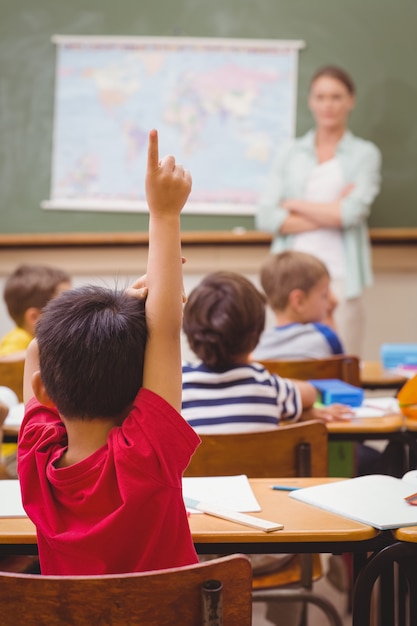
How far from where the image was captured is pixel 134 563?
1.23 meters

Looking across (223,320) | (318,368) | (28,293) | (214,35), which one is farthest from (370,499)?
(214,35)

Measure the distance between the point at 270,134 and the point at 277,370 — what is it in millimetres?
3146

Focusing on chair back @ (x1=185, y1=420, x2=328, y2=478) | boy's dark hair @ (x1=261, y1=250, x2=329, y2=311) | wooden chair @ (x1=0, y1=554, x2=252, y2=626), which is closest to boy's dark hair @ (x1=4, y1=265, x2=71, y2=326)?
boy's dark hair @ (x1=261, y1=250, x2=329, y2=311)

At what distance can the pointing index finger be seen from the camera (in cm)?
120

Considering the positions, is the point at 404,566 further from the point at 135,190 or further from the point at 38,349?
the point at 135,190

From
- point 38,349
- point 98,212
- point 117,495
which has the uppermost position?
point 98,212

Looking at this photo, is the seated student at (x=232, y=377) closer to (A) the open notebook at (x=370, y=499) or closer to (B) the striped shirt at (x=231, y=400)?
(B) the striped shirt at (x=231, y=400)

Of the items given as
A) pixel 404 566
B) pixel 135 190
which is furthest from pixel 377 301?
pixel 404 566

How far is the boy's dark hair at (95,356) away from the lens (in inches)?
48.5

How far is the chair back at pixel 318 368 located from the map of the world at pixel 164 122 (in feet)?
9.36

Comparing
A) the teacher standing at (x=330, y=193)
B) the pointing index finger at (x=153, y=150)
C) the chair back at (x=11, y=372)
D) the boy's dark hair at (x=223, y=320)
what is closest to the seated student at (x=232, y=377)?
the boy's dark hair at (x=223, y=320)

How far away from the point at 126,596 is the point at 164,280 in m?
0.45

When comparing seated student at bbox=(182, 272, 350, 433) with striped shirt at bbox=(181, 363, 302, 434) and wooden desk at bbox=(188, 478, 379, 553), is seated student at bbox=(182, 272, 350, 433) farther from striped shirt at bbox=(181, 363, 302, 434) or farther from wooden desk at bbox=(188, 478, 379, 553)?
wooden desk at bbox=(188, 478, 379, 553)

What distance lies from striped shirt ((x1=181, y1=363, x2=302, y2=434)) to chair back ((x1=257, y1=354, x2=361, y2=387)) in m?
0.49
